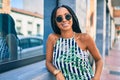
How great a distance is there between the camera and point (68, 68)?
2000 mm

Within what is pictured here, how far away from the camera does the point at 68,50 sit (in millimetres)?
2002

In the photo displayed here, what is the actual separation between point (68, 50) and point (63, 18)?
290 mm

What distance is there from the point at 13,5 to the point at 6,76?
1.01 metres

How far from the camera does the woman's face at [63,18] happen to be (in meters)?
2.05

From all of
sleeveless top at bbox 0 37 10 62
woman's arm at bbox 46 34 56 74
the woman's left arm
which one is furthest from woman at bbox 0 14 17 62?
the woman's left arm

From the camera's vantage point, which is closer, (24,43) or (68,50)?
(68,50)

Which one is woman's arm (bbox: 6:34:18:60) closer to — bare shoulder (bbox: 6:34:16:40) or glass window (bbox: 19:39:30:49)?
bare shoulder (bbox: 6:34:16:40)

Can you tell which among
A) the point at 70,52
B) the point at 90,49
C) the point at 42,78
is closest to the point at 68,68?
the point at 70,52

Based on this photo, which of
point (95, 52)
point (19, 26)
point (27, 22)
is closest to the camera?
point (95, 52)

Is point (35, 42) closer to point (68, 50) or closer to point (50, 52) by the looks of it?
point (50, 52)

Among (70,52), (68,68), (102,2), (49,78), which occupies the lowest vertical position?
(49,78)

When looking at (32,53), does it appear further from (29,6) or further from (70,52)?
(70,52)

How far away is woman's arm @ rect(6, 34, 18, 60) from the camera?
9.04 ft

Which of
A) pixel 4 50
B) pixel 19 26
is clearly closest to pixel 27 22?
pixel 19 26
